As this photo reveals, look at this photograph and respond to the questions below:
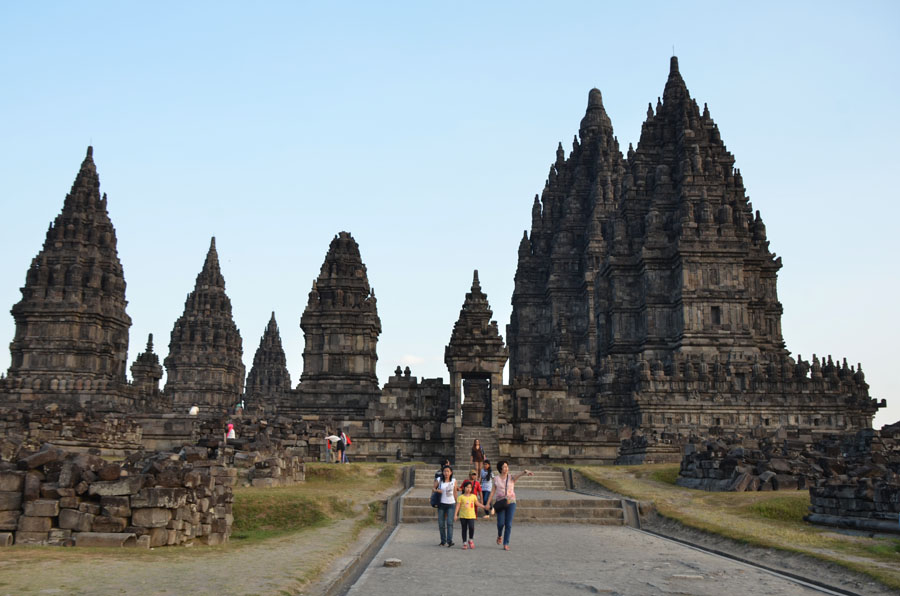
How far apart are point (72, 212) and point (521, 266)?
38150 millimetres

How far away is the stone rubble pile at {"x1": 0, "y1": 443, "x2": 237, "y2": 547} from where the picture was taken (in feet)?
46.6

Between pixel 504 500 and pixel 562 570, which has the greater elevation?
pixel 504 500

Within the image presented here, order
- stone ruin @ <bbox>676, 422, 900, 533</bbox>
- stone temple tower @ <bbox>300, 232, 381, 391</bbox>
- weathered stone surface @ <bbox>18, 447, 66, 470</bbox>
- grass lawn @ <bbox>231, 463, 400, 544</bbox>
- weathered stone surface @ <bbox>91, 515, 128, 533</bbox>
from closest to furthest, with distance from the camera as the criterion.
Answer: weathered stone surface @ <bbox>91, 515, 128, 533</bbox> → weathered stone surface @ <bbox>18, 447, 66, 470</bbox> → stone ruin @ <bbox>676, 422, 900, 533</bbox> → grass lawn @ <bbox>231, 463, 400, 544</bbox> → stone temple tower @ <bbox>300, 232, 381, 391</bbox>

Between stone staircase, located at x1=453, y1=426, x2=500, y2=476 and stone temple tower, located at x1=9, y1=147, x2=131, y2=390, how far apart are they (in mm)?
30573

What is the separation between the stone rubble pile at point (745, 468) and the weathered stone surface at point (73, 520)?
649 inches

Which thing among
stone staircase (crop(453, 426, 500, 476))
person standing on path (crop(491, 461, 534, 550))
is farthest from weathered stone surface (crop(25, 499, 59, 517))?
stone staircase (crop(453, 426, 500, 476))

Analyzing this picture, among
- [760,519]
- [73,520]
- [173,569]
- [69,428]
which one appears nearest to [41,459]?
[73,520]

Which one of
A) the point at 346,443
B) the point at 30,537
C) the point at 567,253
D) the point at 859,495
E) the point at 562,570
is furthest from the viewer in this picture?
the point at 567,253

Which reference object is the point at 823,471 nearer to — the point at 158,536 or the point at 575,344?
the point at 158,536

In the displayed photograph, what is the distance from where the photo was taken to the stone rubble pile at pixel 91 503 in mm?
14219

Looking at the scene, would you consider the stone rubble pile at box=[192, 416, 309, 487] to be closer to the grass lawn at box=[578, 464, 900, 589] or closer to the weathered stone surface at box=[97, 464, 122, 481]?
the weathered stone surface at box=[97, 464, 122, 481]

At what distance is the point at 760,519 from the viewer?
18859mm

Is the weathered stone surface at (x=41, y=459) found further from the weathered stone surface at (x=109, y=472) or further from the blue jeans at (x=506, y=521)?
the blue jeans at (x=506, y=521)

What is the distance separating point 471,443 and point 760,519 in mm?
15691
